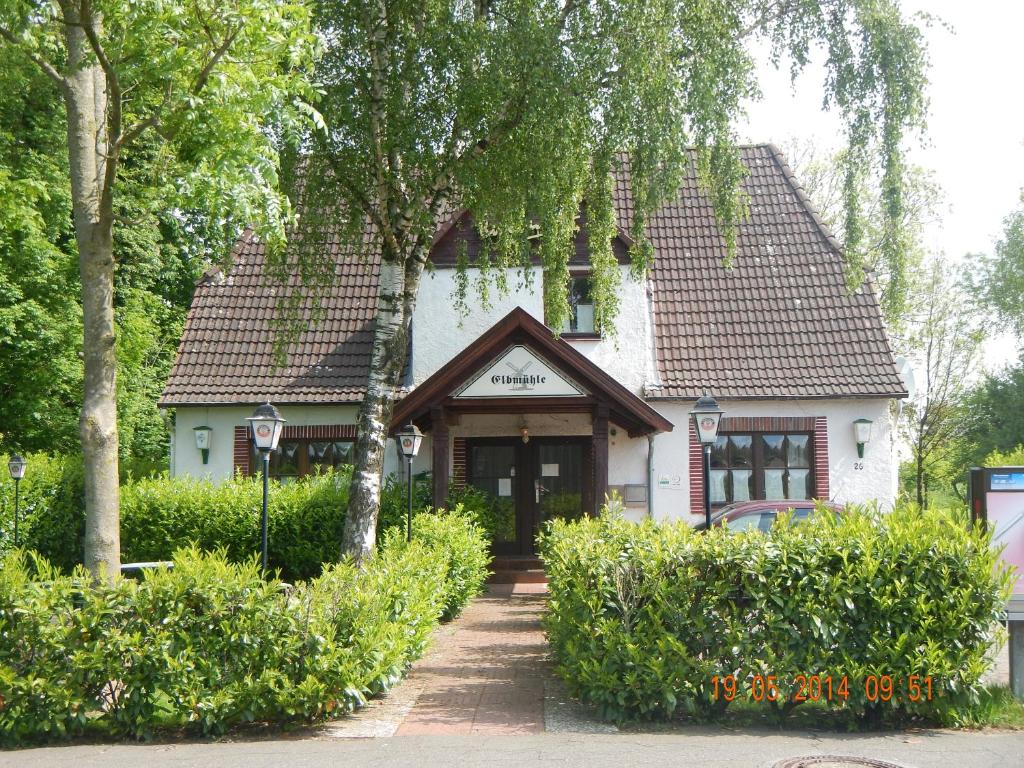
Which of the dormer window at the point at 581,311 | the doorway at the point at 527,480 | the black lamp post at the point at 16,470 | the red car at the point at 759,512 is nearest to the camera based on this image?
the red car at the point at 759,512

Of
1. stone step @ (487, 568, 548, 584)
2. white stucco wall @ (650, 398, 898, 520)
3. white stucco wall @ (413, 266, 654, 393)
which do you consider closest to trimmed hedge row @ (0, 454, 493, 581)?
stone step @ (487, 568, 548, 584)

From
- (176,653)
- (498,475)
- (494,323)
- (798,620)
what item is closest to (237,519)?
(498,475)

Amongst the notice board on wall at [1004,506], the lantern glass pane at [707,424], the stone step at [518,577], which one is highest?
the lantern glass pane at [707,424]

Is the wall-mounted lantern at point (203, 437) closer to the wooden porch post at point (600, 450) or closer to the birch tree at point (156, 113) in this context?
the wooden porch post at point (600, 450)

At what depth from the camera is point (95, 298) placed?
846 centimetres

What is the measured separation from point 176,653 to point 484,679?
9.86 feet

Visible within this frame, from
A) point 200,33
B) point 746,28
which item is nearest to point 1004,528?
point 746,28

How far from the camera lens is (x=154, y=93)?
10047mm

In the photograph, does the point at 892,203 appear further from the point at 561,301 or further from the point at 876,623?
the point at 876,623

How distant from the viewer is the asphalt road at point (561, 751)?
6262mm

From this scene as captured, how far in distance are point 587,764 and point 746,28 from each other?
842cm

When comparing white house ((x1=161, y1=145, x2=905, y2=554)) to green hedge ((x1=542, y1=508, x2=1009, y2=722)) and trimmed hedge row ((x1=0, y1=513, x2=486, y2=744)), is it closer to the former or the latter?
green hedge ((x1=542, y1=508, x2=1009, y2=722))

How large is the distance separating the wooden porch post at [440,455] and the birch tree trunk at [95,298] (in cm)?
719

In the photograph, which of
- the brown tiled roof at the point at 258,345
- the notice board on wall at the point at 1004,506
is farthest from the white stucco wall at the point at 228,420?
the notice board on wall at the point at 1004,506
